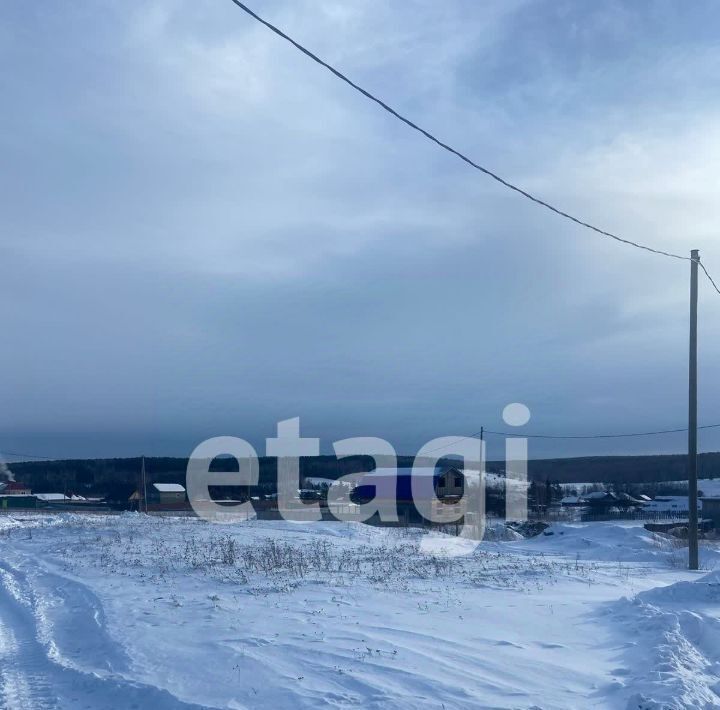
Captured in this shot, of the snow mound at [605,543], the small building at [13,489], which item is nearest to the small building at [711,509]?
the snow mound at [605,543]

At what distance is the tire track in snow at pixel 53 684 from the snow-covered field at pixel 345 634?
0.08 feet

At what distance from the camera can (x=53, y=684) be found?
23.2ft

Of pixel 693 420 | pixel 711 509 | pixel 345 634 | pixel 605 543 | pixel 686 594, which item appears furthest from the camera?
pixel 711 509

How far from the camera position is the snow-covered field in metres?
6.75

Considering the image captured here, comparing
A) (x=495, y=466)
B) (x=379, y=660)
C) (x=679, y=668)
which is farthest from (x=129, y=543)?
(x=495, y=466)

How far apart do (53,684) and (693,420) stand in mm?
16205

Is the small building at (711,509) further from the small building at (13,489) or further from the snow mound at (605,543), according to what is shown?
the small building at (13,489)

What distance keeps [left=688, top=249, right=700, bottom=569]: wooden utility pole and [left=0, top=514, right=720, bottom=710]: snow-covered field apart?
3.82ft

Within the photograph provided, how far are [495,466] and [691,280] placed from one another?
65.9 meters

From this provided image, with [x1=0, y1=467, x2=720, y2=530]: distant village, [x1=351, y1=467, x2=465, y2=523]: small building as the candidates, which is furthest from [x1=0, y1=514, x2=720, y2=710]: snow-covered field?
[x1=351, y1=467, x2=465, y2=523]: small building

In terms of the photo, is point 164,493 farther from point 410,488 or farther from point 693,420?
point 693,420

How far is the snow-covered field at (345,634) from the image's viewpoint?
6.75 m

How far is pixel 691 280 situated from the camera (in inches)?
755

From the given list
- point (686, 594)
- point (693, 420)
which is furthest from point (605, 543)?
point (686, 594)
